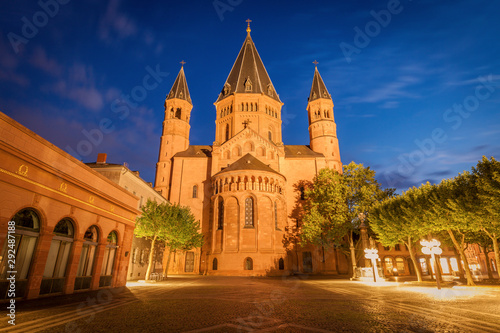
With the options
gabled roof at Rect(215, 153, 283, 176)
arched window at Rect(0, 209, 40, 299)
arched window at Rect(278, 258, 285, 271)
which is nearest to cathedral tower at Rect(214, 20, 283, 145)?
gabled roof at Rect(215, 153, 283, 176)

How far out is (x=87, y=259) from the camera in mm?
15102

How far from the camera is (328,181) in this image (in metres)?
38.5

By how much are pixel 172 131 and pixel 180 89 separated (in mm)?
9553

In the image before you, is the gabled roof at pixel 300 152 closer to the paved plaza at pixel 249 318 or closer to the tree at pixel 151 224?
the tree at pixel 151 224

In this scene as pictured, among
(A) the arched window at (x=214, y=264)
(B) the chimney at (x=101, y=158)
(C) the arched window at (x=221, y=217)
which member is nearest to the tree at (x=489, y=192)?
(C) the arched window at (x=221, y=217)

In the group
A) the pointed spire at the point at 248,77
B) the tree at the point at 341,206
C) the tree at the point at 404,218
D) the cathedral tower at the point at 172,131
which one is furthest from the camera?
the pointed spire at the point at 248,77

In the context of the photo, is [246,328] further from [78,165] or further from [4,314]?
[78,165]

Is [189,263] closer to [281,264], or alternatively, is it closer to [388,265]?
[281,264]

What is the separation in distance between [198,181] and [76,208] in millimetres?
32222

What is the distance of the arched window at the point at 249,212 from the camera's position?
36287mm

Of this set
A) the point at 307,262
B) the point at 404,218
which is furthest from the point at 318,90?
the point at 404,218

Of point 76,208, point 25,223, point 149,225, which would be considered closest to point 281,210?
point 149,225

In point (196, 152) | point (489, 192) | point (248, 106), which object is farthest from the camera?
point (248, 106)

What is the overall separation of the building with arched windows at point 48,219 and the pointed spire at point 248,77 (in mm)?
39284
